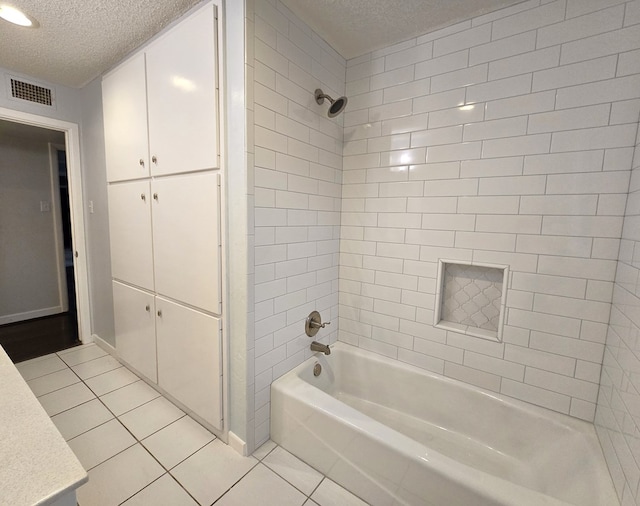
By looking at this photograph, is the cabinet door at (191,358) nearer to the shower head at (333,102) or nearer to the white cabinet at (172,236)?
the white cabinet at (172,236)

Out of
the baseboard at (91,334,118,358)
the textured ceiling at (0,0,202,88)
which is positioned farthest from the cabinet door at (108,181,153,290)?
the textured ceiling at (0,0,202,88)

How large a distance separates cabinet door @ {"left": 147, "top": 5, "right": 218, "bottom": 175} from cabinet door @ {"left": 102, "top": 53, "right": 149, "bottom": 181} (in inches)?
4.3

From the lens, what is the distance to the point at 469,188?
5.14ft

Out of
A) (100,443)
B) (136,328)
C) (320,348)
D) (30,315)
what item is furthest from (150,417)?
(30,315)

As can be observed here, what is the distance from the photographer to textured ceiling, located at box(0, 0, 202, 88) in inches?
56.7

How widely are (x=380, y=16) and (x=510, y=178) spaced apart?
3.59ft

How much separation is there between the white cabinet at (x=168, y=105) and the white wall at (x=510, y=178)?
0.94 m

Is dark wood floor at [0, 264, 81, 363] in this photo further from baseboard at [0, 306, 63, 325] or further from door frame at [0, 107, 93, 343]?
door frame at [0, 107, 93, 343]

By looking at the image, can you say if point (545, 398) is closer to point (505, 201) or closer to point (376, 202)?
point (505, 201)

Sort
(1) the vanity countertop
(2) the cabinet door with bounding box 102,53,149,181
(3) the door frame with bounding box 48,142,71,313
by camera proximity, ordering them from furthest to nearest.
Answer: (3) the door frame with bounding box 48,142,71,313
(2) the cabinet door with bounding box 102,53,149,181
(1) the vanity countertop

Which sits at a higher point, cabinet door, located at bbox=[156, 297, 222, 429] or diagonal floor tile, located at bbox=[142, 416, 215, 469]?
cabinet door, located at bbox=[156, 297, 222, 429]

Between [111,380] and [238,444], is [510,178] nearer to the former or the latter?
[238,444]

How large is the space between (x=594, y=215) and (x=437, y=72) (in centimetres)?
108

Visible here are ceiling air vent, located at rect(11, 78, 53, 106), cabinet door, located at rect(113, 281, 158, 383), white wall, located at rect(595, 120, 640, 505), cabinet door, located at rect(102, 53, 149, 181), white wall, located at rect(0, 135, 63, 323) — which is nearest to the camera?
white wall, located at rect(595, 120, 640, 505)
